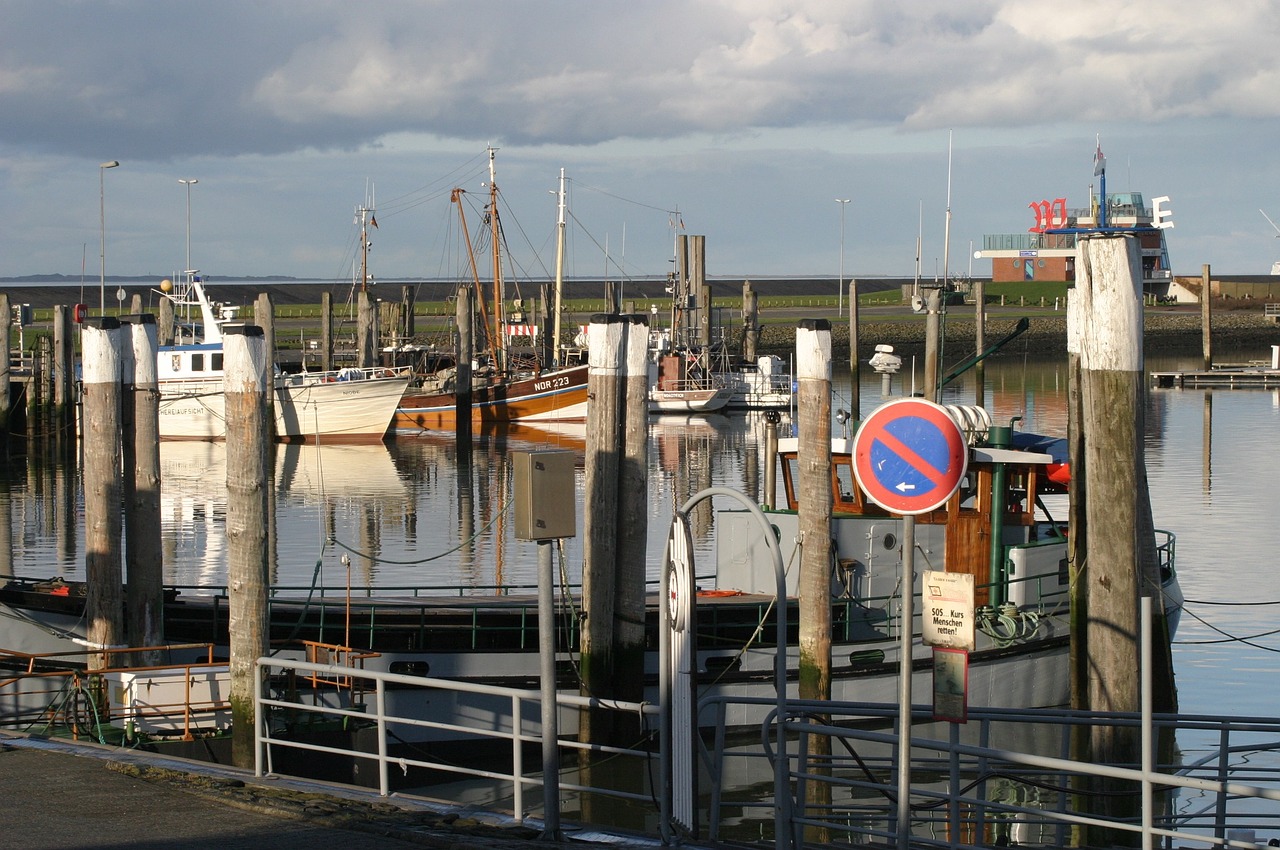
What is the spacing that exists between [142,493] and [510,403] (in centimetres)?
3921

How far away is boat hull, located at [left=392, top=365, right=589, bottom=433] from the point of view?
174 ft

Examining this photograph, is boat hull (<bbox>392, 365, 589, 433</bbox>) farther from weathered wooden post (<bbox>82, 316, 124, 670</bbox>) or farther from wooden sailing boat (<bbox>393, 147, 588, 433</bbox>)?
weathered wooden post (<bbox>82, 316, 124, 670</bbox>)

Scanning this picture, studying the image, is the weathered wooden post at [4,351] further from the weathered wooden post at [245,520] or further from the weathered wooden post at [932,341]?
the weathered wooden post at [245,520]

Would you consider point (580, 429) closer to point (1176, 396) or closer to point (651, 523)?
point (651, 523)

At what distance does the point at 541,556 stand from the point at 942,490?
2.76m

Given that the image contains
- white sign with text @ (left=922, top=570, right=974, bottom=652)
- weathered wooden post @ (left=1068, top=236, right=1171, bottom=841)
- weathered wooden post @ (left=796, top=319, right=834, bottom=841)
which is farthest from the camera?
weathered wooden post @ (left=796, top=319, right=834, bottom=841)

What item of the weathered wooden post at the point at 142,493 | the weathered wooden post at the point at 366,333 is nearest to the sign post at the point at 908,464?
the weathered wooden post at the point at 142,493

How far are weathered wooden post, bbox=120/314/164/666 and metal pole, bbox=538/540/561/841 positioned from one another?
6.95m

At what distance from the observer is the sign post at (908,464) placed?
6.43m

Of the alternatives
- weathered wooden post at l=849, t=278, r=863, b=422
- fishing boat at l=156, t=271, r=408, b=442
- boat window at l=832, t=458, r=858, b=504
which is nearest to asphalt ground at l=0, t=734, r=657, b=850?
boat window at l=832, t=458, r=858, b=504

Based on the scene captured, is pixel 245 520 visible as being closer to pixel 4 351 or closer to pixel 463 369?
pixel 4 351

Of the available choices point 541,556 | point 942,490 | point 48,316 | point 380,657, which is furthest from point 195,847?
point 48,316

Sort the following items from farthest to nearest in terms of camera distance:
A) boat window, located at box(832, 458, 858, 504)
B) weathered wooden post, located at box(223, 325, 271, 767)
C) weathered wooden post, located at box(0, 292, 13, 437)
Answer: weathered wooden post, located at box(0, 292, 13, 437) → boat window, located at box(832, 458, 858, 504) → weathered wooden post, located at box(223, 325, 271, 767)

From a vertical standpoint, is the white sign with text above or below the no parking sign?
below
